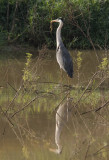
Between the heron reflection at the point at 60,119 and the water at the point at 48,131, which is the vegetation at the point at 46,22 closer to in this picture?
the water at the point at 48,131

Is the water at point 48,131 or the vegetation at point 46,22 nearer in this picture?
the water at point 48,131

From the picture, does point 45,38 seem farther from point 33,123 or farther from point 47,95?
point 33,123

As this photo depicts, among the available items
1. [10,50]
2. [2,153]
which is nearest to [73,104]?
[2,153]

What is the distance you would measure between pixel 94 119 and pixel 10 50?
613 cm

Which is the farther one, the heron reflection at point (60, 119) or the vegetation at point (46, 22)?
the vegetation at point (46, 22)

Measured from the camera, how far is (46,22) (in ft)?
40.8

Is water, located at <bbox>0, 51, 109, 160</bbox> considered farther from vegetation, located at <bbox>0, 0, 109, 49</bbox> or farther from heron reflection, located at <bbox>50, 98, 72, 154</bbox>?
vegetation, located at <bbox>0, 0, 109, 49</bbox>

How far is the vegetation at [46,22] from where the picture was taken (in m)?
12.3

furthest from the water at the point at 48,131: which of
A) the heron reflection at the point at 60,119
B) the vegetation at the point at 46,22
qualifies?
the vegetation at the point at 46,22

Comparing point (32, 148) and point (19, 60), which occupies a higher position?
point (32, 148)

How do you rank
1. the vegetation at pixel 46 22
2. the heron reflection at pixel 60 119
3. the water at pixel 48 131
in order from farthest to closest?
1. the vegetation at pixel 46 22
2. the heron reflection at pixel 60 119
3. the water at pixel 48 131

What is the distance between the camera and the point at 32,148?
16.9ft

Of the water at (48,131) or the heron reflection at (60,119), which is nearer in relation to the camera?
the water at (48,131)

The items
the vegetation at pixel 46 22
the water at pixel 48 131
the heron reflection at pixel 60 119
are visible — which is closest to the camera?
the water at pixel 48 131
